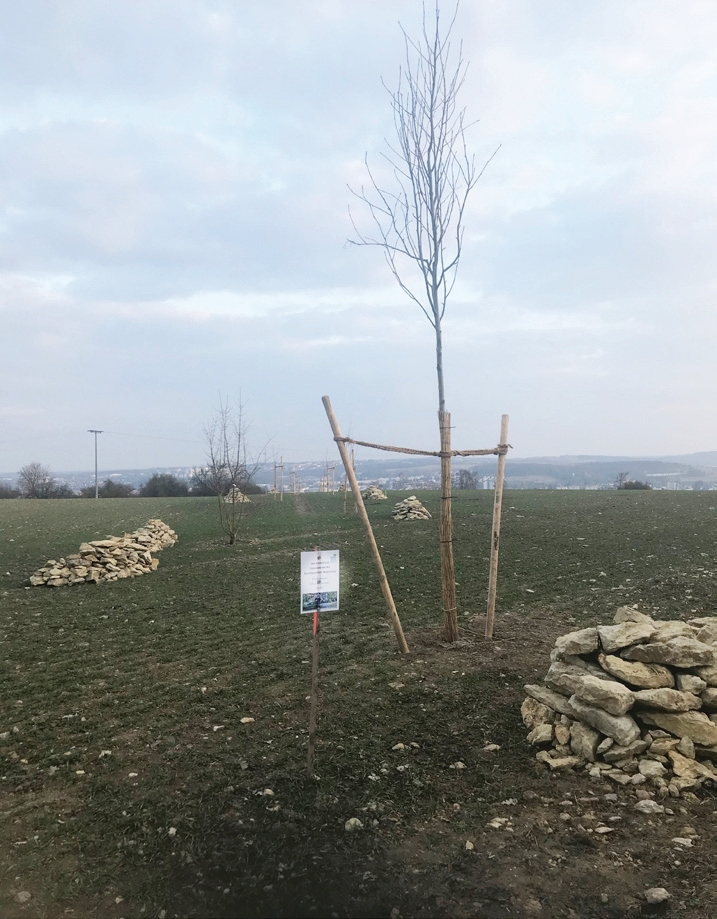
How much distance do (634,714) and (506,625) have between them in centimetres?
336

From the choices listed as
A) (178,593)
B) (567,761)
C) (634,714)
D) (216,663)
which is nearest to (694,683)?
(634,714)

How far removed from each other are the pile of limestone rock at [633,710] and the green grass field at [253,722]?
1.21 feet

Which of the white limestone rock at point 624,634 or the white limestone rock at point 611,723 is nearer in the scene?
the white limestone rock at point 611,723

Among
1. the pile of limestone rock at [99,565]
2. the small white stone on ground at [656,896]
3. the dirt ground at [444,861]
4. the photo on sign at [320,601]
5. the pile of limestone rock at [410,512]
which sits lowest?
the dirt ground at [444,861]

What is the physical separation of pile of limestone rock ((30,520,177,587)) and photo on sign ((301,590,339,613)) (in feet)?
29.0

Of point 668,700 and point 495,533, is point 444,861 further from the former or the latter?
point 495,533

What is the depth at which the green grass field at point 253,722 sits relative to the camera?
11.1 feet

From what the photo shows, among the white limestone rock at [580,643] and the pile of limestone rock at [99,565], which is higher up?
the white limestone rock at [580,643]

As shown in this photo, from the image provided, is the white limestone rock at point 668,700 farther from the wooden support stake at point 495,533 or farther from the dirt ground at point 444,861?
the wooden support stake at point 495,533

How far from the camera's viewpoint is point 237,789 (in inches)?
165

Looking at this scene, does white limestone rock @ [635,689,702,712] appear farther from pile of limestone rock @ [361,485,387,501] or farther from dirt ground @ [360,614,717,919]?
pile of limestone rock @ [361,485,387,501]

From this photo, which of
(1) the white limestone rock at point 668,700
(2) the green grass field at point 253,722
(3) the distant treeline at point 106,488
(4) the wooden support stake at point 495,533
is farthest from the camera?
(3) the distant treeline at point 106,488

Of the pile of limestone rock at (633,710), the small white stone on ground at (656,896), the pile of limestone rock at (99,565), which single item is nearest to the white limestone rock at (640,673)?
the pile of limestone rock at (633,710)

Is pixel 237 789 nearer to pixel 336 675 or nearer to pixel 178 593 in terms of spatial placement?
pixel 336 675
